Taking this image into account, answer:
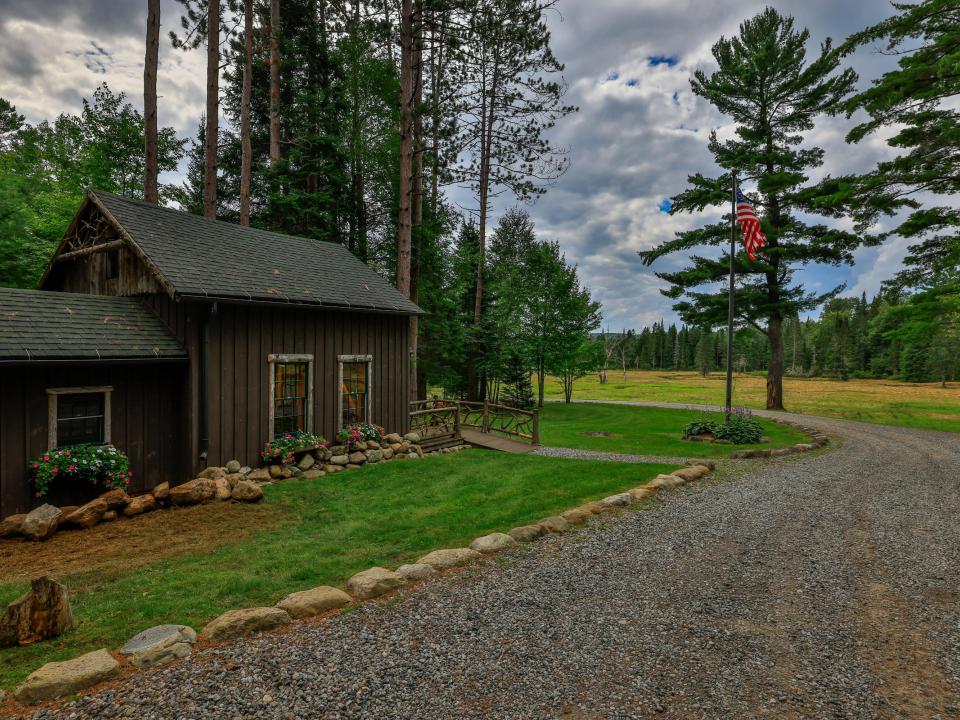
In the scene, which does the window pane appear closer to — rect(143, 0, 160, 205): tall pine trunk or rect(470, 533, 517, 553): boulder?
rect(143, 0, 160, 205): tall pine trunk

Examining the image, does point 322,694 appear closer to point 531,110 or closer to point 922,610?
point 922,610

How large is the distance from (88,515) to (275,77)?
1589cm

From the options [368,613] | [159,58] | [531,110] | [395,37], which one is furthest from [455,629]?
[531,110]

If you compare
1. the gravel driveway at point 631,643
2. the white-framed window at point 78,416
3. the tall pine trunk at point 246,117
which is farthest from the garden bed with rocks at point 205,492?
the tall pine trunk at point 246,117

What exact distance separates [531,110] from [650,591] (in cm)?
1973

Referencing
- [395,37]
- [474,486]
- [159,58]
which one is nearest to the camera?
[474,486]

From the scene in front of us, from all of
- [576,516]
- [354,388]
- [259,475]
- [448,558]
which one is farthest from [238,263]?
[576,516]

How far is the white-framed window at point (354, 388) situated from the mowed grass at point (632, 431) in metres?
6.01

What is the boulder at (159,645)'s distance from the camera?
332 cm

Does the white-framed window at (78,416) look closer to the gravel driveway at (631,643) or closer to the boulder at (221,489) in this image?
the boulder at (221,489)

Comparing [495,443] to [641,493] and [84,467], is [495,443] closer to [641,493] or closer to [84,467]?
[641,493]

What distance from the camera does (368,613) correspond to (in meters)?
4.08

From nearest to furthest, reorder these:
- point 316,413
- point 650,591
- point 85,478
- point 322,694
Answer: point 322,694
point 650,591
point 85,478
point 316,413

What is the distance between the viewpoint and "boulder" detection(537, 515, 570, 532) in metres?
6.27
